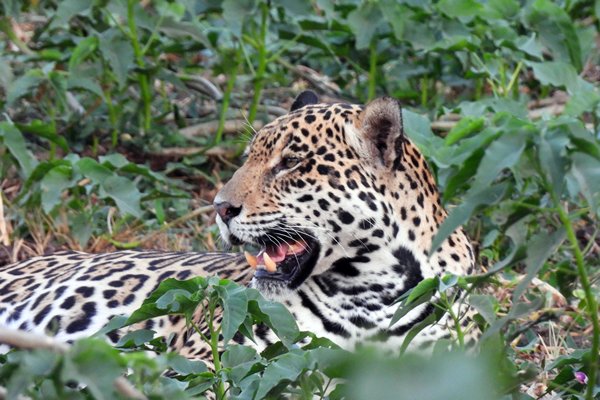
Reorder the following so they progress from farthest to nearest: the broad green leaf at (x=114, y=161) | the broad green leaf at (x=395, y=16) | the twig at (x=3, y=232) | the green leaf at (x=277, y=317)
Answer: the broad green leaf at (x=395, y=16) < the twig at (x=3, y=232) < the broad green leaf at (x=114, y=161) < the green leaf at (x=277, y=317)

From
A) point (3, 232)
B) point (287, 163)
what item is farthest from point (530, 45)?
point (3, 232)

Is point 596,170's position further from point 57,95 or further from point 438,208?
point 57,95

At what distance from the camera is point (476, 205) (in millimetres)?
3930

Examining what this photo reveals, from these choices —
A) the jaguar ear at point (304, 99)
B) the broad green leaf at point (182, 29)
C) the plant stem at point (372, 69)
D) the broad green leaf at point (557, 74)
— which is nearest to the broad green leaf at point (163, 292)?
the jaguar ear at point (304, 99)

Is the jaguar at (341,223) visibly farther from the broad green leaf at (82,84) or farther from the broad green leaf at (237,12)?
the broad green leaf at (82,84)

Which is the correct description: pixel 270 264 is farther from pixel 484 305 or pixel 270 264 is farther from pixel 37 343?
pixel 37 343

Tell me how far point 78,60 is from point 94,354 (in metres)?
5.62

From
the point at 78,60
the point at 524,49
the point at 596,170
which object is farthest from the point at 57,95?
the point at 596,170

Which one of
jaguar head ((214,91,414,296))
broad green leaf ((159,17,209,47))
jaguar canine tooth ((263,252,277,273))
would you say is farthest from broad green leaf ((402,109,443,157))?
broad green leaf ((159,17,209,47))

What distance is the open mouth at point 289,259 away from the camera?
6.06 m

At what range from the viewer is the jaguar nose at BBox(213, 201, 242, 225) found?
602cm

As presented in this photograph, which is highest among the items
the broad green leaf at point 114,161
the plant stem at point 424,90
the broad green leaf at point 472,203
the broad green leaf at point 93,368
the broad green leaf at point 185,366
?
the broad green leaf at point 472,203

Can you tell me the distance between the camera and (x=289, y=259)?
20.0 feet

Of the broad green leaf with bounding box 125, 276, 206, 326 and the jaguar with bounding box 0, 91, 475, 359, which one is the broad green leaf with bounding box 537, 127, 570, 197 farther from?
the jaguar with bounding box 0, 91, 475, 359
